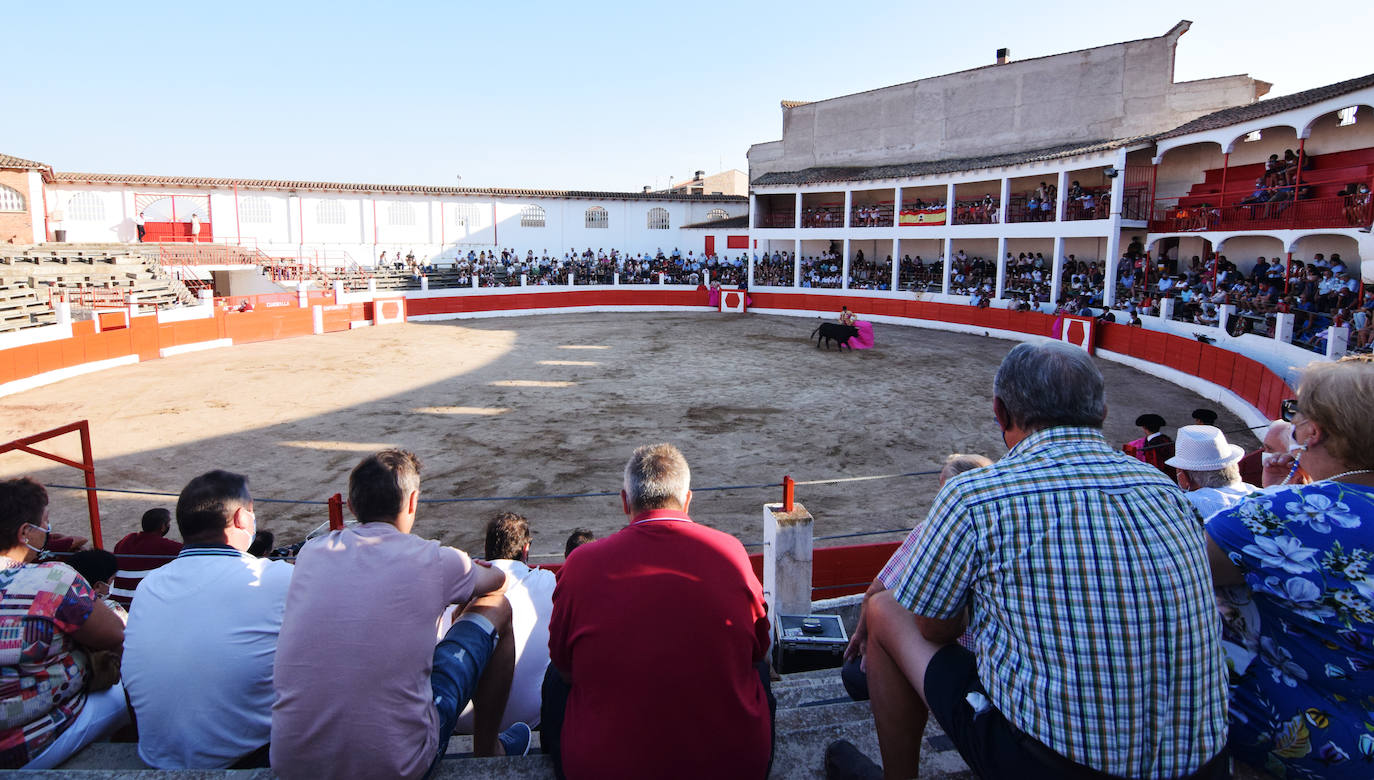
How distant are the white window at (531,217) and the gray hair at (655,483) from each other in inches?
1516

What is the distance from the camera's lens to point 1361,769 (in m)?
2.00

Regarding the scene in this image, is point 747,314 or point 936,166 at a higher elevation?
point 936,166

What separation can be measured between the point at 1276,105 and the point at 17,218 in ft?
125

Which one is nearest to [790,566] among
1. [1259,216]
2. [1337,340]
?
[1337,340]

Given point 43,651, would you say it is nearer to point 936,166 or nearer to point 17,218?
point 936,166

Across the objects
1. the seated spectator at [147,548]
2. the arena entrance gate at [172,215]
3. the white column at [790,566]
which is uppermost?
the arena entrance gate at [172,215]

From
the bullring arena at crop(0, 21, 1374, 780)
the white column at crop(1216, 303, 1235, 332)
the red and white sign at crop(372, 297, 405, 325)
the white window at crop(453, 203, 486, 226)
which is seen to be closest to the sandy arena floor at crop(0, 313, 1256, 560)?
the bullring arena at crop(0, 21, 1374, 780)

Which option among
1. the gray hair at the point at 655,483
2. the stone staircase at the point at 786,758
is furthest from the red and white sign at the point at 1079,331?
the gray hair at the point at 655,483

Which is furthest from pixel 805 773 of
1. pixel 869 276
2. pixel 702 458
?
pixel 869 276

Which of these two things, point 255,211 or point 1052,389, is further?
point 255,211

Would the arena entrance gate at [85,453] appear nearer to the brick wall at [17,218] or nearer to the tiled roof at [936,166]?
the tiled roof at [936,166]

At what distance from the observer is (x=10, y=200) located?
93.2 feet

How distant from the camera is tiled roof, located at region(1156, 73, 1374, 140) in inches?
635

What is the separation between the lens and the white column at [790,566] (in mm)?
5301
